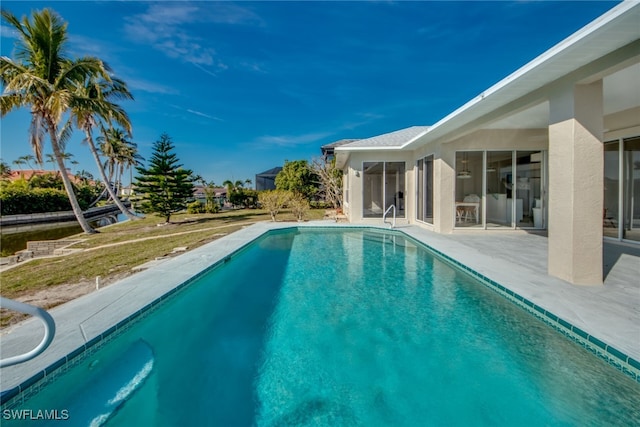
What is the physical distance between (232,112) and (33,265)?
17717mm

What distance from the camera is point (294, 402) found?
255 cm

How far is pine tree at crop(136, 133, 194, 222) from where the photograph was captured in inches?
620

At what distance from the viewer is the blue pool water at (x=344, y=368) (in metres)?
2.38

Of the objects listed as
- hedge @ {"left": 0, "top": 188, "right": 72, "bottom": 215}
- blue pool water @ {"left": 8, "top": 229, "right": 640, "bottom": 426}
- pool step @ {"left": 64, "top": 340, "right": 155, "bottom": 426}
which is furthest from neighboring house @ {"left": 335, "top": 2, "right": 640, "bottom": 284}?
hedge @ {"left": 0, "top": 188, "right": 72, "bottom": 215}

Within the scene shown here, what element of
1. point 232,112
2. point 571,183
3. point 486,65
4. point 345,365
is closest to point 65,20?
point 232,112

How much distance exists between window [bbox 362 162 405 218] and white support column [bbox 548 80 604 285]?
8246mm

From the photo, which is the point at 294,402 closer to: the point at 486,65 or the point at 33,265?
the point at 33,265

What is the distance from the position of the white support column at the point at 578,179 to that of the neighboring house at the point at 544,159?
0.05 feet

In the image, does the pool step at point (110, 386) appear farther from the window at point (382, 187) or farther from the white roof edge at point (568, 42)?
the window at point (382, 187)

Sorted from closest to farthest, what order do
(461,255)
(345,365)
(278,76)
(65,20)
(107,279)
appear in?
(345,365) → (107,279) → (461,255) → (65,20) → (278,76)

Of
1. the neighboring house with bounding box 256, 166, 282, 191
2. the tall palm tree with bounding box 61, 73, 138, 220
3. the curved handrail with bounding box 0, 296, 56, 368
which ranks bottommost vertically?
the curved handrail with bounding box 0, 296, 56, 368

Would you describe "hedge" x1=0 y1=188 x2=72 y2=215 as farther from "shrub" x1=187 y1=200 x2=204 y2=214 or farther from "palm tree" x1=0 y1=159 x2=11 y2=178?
"palm tree" x1=0 y1=159 x2=11 y2=178

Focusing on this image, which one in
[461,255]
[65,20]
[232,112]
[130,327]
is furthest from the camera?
[232,112]

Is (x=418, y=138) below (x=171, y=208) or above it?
above
